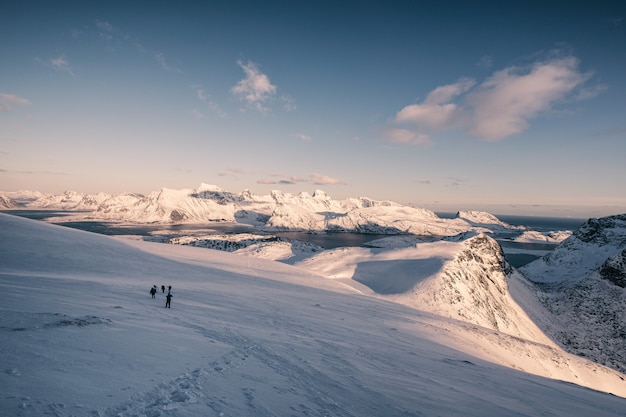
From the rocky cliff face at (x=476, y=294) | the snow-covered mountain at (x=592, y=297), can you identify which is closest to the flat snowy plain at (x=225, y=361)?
the rocky cliff face at (x=476, y=294)

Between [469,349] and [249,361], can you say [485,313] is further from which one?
[249,361]

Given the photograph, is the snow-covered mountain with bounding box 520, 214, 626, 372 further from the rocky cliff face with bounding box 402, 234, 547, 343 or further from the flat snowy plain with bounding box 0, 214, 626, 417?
the flat snowy plain with bounding box 0, 214, 626, 417

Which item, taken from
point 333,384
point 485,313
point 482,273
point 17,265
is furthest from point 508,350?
point 17,265

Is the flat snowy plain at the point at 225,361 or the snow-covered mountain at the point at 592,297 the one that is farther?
the snow-covered mountain at the point at 592,297

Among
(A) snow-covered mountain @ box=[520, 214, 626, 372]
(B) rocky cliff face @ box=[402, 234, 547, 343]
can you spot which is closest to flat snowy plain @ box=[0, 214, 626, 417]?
(B) rocky cliff face @ box=[402, 234, 547, 343]

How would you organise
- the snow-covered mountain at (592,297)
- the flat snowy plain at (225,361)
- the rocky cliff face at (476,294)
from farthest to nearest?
the snow-covered mountain at (592,297) → the rocky cliff face at (476,294) → the flat snowy plain at (225,361)

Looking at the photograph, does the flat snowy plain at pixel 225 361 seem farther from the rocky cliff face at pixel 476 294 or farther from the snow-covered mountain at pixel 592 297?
the snow-covered mountain at pixel 592 297
